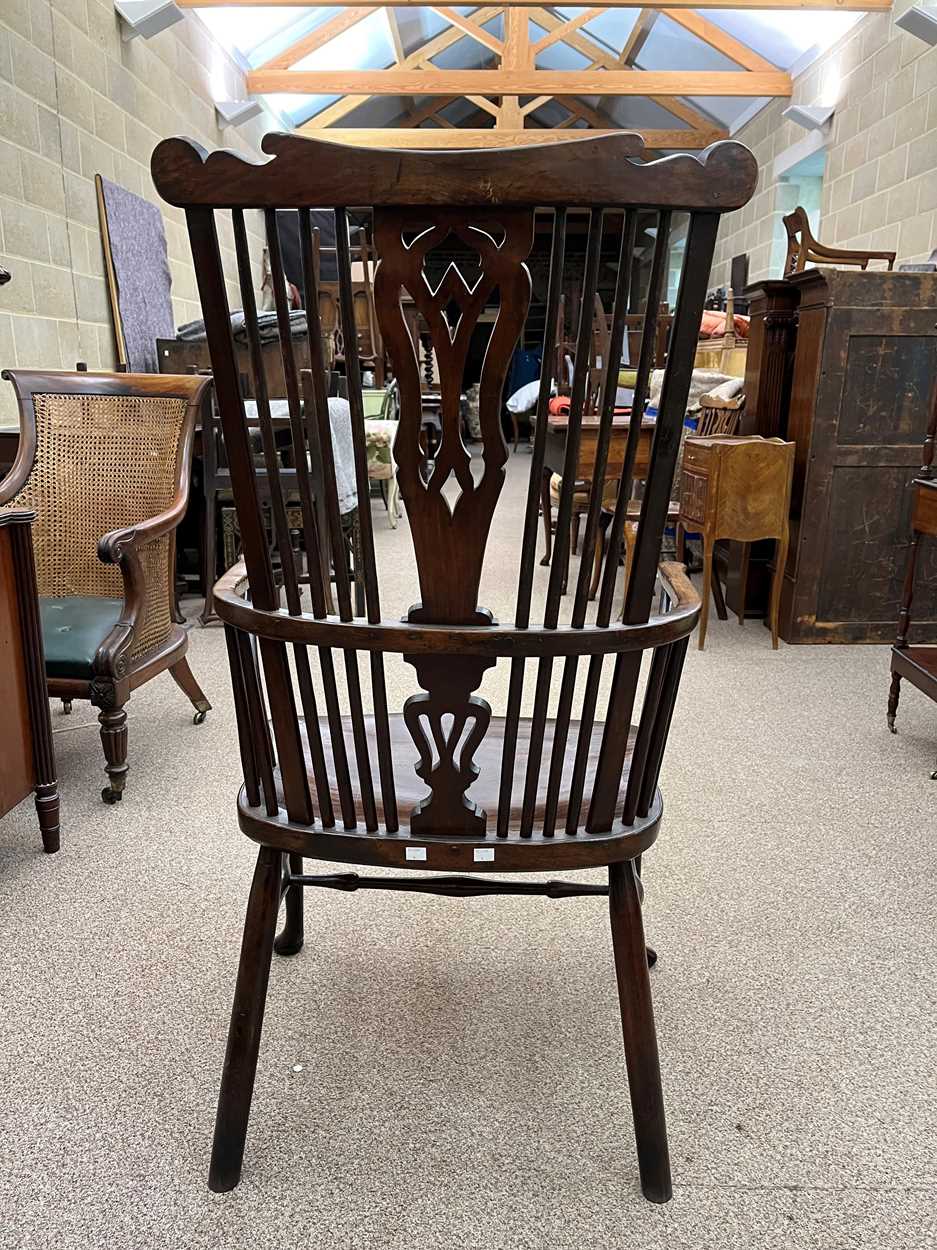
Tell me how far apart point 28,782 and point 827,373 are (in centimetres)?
276

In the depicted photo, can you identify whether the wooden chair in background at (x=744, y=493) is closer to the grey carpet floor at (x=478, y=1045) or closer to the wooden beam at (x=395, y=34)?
the grey carpet floor at (x=478, y=1045)

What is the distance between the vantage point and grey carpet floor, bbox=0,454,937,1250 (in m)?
1.08

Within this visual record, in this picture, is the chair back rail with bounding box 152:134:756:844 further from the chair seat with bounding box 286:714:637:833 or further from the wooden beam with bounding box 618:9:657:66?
the wooden beam with bounding box 618:9:657:66

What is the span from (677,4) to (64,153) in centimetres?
454

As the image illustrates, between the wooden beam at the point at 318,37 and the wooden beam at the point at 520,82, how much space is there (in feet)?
0.24

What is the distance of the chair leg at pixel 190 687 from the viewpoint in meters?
2.54

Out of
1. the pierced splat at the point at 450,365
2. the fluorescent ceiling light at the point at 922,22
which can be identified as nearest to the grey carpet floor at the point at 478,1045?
the pierced splat at the point at 450,365

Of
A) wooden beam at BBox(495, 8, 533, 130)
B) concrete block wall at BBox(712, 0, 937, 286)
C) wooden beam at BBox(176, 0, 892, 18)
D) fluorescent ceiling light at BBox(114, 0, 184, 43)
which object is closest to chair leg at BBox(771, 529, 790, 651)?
concrete block wall at BBox(712, 0, 937, 286)

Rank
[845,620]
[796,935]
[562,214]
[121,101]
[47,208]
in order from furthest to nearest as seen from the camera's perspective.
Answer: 1. [121,101]
2. [47,208]
3. [845,620]
4. [796,935]
5. [562,214]

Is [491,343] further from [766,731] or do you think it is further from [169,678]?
[169,678]

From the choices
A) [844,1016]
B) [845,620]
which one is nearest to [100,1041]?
[844,1016]

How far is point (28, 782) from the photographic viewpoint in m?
1.86

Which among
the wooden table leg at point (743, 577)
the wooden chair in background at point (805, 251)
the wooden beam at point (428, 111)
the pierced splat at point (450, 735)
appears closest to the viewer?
the pierced splat at point (450, 735)

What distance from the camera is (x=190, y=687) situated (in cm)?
259
